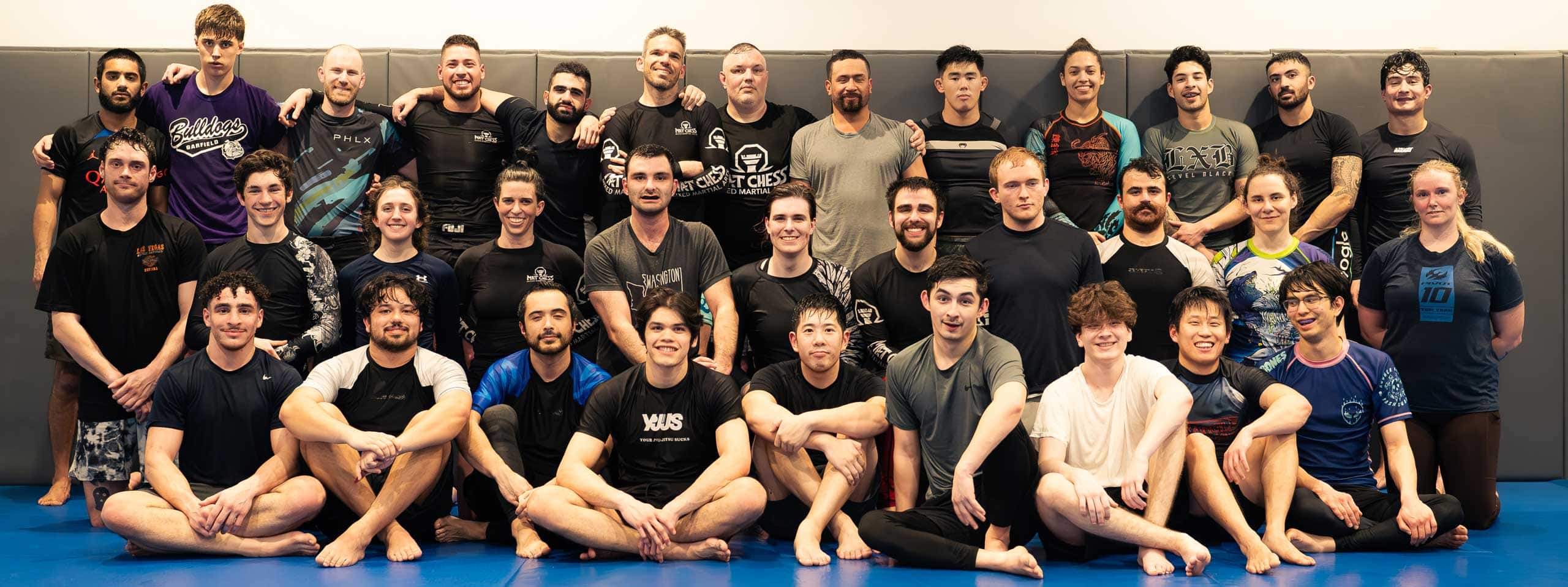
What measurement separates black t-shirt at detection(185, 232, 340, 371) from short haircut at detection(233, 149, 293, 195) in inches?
10.6

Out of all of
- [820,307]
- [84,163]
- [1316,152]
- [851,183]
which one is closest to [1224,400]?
[820,307]

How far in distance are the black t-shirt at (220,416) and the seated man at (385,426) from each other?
0.61 feet

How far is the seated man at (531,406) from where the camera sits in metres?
5.13

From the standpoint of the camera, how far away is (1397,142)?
6656 millimetres

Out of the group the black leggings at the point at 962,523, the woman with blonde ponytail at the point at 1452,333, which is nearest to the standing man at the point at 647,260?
the black leggings at the point at 962,523

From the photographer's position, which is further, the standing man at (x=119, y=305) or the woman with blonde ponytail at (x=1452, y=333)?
the standing man at (x=119, y=305)

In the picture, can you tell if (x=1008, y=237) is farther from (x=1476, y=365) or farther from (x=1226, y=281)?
(x=1476, y=365)

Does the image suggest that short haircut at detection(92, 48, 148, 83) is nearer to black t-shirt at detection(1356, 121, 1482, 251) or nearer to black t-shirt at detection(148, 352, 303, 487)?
black t-shirt at detection(148, 352, 303, 487)

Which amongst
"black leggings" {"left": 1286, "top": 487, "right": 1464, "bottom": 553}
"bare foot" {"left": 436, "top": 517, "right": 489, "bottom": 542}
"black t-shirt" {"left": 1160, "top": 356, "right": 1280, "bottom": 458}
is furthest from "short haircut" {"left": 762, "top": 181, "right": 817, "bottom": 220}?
"black leggings" {"left": 1286, "top": 487, "right": 1464, "bottom": 553}

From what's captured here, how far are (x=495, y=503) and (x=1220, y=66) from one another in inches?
195

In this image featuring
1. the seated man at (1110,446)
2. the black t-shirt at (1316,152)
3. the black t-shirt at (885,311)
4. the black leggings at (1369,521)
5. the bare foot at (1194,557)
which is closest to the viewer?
the bare foot at (1194,557)

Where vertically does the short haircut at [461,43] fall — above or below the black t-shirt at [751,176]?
above

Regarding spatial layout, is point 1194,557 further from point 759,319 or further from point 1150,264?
point 759,319

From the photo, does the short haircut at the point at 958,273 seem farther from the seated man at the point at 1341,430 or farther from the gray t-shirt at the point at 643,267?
the seated man at the point at 1341,430
